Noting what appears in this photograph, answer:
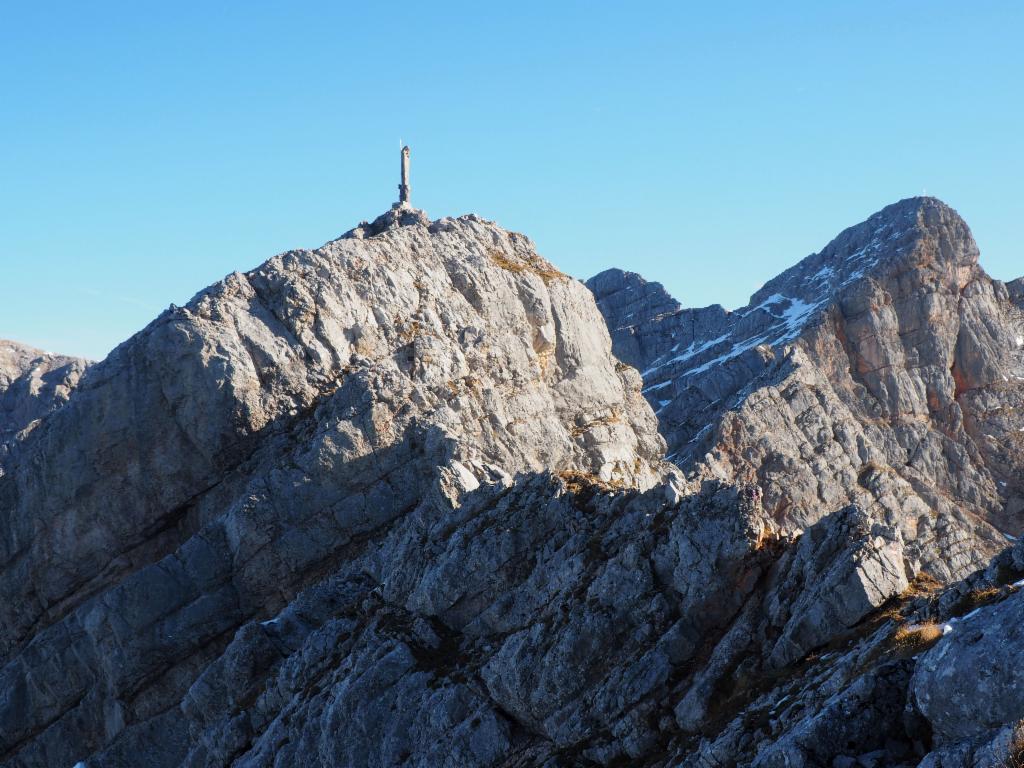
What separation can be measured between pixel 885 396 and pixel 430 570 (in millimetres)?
92573

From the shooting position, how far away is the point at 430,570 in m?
51.2

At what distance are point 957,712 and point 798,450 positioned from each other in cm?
9199

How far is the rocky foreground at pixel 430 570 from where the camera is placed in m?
32.9

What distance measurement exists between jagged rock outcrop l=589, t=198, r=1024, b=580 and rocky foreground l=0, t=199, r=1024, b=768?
134 ft

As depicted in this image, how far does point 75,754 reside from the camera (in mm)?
60781

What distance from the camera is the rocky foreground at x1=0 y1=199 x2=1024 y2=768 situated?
1297 inches

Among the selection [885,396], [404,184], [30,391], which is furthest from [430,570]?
[30,391]

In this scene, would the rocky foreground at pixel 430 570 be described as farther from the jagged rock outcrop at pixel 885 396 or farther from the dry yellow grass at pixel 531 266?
the jagged rock outcrop at pixel 885 396

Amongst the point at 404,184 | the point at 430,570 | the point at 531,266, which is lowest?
the point at 430,570

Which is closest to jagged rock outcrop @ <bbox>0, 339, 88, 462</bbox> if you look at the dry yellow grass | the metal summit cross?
the metal summit cross

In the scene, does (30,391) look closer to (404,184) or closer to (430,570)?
(404,184)

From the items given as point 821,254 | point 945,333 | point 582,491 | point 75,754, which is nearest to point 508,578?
point 582,491

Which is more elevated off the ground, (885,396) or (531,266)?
(531,266)

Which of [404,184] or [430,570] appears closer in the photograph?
[430,570]
